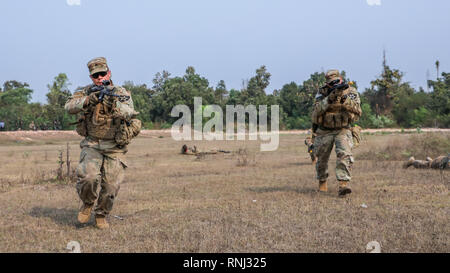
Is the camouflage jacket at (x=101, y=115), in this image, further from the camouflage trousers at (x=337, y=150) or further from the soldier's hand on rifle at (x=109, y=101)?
the camouflage trousers at (x=337, y=150)

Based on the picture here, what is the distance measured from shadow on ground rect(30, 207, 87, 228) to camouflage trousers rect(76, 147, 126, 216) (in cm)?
53

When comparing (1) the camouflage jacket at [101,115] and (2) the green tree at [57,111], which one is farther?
(2) the green tree at [57,111]

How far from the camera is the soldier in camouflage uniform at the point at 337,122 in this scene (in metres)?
7.65

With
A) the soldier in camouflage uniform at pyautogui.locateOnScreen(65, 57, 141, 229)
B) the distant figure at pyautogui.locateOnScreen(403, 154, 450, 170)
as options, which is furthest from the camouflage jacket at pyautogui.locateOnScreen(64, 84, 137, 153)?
the distant figure at pyautogui.locateOnScreen(403, 154, 450, 170)

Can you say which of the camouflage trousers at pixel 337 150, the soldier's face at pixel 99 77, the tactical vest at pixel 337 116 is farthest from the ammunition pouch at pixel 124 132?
the camouflage trousers at pixel 337 150

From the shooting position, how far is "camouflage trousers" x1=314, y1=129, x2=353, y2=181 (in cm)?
768

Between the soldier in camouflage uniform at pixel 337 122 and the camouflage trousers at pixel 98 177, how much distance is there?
3.81m

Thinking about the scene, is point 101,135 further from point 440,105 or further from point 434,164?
point 440,105

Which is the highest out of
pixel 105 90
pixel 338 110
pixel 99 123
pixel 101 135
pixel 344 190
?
pixel 105 90

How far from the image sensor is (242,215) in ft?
21.1

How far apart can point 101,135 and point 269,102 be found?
5527cm

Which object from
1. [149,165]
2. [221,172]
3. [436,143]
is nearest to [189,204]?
[221,172]
